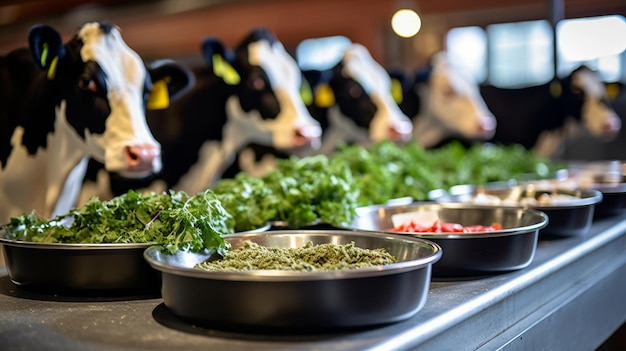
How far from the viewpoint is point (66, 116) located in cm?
248

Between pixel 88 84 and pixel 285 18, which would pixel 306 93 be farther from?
pixel 285 18

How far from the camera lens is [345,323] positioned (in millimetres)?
1343

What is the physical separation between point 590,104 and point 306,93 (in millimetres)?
2473

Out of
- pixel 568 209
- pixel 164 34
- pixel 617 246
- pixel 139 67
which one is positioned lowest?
pixel 617 246

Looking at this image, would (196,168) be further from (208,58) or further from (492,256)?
(492,256)

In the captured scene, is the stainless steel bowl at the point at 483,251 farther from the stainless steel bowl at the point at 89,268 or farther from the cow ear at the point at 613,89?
the cow ear at the point at 613,89

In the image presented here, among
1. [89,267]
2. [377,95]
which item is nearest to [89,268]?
[89,267]

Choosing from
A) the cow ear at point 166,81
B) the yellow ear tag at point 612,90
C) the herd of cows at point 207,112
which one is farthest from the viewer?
the yellow ear tag at point 612,90

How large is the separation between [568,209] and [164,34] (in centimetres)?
906

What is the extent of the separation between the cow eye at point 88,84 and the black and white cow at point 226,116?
1107 millimetres

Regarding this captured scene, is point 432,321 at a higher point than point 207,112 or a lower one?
lower

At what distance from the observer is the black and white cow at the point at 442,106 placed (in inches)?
206

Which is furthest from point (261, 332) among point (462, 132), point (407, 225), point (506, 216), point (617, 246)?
point (462, 132)

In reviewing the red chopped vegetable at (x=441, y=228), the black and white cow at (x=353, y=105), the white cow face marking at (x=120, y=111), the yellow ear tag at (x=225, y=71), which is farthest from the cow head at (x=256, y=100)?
the red chopped vegetable at (x=441, y=228)
